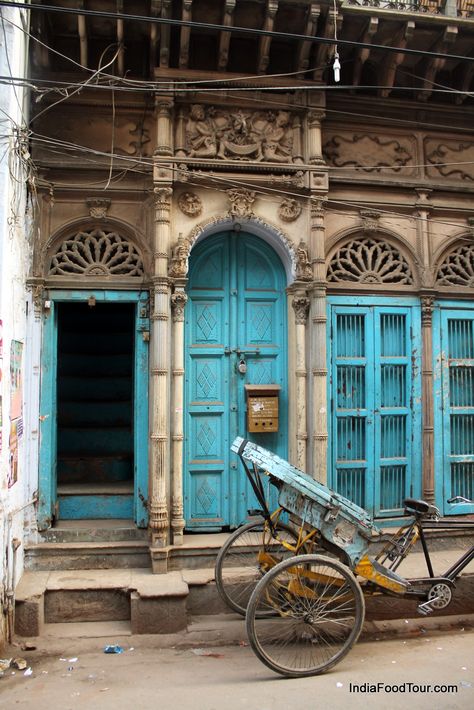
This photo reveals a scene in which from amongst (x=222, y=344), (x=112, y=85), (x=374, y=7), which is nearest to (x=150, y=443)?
(x=222, y=344)

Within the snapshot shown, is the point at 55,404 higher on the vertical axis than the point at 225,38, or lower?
lower

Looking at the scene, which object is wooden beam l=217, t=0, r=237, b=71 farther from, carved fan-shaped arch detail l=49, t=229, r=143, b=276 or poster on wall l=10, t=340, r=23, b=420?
poster on wall l=10, t=340, r=23, b=420

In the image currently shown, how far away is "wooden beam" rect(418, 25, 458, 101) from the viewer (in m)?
6.22

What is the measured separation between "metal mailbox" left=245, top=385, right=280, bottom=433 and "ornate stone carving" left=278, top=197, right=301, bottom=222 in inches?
74.5

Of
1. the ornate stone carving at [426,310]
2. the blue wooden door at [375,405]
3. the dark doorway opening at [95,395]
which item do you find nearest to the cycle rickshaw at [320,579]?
the blue wooden door at [375,405]

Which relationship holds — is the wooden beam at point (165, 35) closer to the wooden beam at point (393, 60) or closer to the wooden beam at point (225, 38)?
the wooden beam at point (225, 38)

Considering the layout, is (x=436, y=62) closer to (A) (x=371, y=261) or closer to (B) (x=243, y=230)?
(A) (x=371, y=261)

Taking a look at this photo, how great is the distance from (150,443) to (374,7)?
527 cm

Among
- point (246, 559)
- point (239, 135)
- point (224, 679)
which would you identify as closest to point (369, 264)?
point (239, 135)

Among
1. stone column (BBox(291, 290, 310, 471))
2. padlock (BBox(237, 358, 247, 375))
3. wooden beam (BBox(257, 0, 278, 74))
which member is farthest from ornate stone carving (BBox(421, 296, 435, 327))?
wooden beam (BBox(257, 0, 278, 74))

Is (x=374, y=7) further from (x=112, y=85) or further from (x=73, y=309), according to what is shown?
(x=73, y=309)

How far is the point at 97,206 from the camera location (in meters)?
6.12

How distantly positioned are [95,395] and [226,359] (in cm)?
326

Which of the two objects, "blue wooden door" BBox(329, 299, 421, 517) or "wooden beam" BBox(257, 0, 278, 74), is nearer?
"wooden beam" BBox(257, 0, 278, 74)
